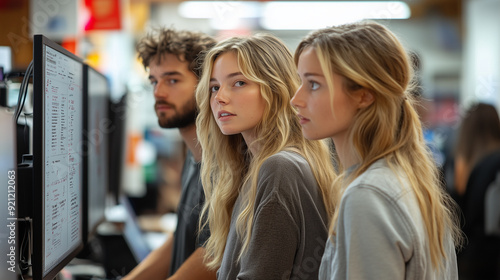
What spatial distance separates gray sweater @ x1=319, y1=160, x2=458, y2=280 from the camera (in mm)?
992

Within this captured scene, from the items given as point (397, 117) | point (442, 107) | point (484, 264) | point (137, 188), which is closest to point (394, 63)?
point (397, 117)

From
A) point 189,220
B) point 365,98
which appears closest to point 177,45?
point 189,220

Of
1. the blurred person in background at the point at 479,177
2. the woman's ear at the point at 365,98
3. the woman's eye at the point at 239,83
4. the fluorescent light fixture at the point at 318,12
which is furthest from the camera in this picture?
the fluorescent light fixture at the point at 318,12

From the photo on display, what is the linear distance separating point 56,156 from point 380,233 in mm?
835

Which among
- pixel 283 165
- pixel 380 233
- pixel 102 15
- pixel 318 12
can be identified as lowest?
pixel 380 233

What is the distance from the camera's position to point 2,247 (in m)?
1.21

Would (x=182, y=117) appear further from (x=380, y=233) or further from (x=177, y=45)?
(x=380, y=233)

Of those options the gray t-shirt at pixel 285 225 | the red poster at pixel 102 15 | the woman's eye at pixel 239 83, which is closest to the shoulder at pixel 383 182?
the gray t-shirt at pixel 285 225

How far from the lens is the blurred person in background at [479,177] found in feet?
11.5

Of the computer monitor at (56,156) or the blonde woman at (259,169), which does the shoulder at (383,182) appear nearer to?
the blonde woman at (259,169)

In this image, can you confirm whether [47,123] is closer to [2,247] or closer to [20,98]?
[20,98]

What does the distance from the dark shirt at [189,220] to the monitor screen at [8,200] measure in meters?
0.64

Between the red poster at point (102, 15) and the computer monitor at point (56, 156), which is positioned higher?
the red poster at point (102, 15)

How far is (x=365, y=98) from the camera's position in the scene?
1142mm
